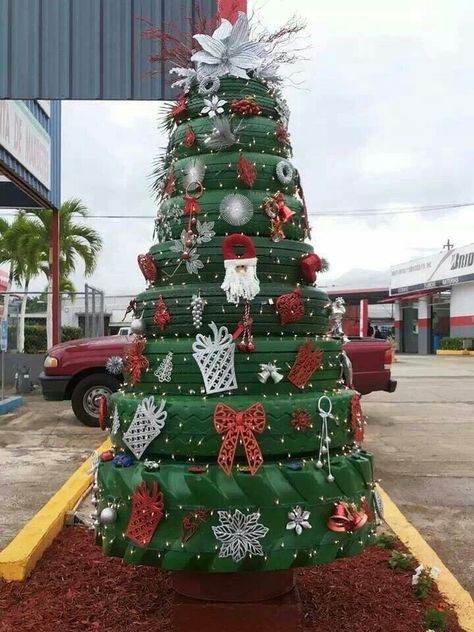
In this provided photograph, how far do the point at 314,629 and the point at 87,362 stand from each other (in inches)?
282

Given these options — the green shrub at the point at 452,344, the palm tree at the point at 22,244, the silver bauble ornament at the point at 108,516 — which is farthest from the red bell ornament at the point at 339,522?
the green shrub at the point at 452,344

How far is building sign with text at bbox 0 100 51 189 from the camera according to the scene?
11.6 meters

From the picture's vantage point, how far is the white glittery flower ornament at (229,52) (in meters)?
3.16

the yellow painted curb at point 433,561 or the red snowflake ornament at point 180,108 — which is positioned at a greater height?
the red snowflake ornament at point 180,108

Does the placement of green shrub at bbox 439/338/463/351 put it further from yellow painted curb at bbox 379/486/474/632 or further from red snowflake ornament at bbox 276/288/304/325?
red snowflake ornament at bbox 276/288/304/325

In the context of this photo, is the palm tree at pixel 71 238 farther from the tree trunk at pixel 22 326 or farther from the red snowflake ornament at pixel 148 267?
the red snowflake ornament at pixel 148 267

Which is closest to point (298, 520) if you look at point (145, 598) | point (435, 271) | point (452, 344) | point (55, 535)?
point (145, 598)

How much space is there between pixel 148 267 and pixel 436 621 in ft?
7.21

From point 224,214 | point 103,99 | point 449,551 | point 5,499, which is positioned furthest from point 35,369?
point 224,214

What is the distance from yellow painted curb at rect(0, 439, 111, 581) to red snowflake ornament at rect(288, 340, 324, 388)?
1.97 m

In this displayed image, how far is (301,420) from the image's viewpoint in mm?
2787

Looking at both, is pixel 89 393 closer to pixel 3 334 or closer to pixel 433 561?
pixel 3 334

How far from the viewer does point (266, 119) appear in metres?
3.22

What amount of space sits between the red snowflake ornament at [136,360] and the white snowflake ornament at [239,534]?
0.73 meters
